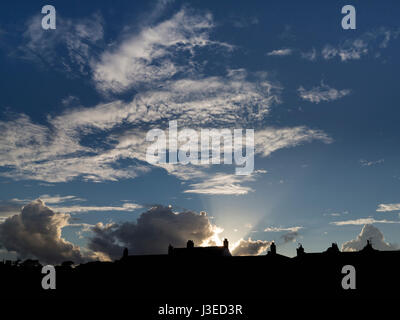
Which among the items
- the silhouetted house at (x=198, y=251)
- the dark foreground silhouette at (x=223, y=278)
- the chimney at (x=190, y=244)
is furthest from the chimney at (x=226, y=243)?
the chimney at (x=190, y=244)

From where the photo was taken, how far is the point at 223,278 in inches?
1849

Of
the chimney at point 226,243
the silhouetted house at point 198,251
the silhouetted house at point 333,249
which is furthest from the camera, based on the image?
the chimney at point 226,243

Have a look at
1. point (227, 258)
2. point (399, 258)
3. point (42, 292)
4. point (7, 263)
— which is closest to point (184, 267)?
point (227, 258)

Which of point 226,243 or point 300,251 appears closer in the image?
point 300,251

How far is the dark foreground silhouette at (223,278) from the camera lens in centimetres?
4294

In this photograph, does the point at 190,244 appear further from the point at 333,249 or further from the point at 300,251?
the point at 333,249

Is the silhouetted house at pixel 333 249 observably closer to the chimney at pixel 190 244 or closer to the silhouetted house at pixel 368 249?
the silhouetted house at pixel 368 249

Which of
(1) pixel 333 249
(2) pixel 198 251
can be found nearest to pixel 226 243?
(2) pixel 198 251

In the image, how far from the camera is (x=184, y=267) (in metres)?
50.8

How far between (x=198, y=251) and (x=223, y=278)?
9323mm

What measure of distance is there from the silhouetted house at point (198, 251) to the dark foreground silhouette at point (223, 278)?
15cm

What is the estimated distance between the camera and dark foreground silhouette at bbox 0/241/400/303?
42.9 meters
